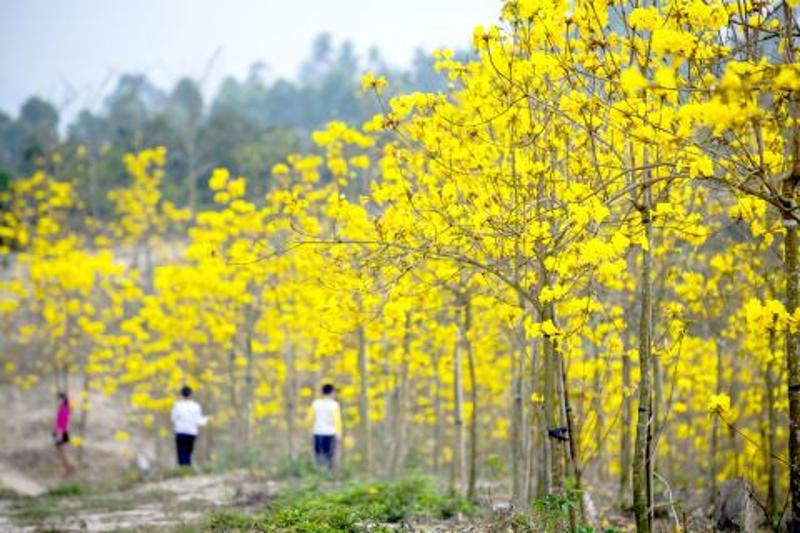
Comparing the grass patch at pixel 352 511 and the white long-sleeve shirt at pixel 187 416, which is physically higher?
the white long-sleeve shirt at pixel 187 416

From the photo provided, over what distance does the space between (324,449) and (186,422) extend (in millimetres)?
2731

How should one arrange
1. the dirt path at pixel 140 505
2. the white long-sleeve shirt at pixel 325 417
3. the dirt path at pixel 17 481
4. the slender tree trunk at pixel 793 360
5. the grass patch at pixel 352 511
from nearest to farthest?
the slender tree trunk at pixel 793 360
the grass patch at pixel 352 511
the dirt path at pixel 140 505
the white long-sleeve shirt at pixel 325 417
the dirt path at pixel 17 481

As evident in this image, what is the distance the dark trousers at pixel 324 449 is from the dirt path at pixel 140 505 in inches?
43.4

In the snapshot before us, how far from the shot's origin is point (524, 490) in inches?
373

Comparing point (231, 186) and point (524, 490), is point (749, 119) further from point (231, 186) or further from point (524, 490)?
point (231, 186)

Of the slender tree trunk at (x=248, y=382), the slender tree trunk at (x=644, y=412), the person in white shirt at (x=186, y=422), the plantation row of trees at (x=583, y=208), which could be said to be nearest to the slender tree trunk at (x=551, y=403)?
the plantation row of trees at (x=583, y=208)

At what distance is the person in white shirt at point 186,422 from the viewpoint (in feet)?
49.8

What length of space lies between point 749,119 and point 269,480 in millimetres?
10980

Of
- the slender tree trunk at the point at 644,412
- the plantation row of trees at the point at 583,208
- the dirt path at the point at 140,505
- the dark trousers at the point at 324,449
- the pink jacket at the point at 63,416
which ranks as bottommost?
the dirt path at the point at 140,505

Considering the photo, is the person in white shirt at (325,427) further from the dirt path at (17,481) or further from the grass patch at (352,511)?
the dirt path at (17,481)

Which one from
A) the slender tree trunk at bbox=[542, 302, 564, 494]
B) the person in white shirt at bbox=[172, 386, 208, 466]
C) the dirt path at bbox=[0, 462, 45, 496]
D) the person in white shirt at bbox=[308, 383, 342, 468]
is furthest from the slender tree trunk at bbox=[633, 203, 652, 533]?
the dirt path at bbox=[0, 462, 45, 496]

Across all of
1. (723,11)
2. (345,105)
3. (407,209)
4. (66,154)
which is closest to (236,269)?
(407,209)

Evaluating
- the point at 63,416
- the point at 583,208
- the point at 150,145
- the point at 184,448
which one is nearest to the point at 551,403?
the point at 583,208

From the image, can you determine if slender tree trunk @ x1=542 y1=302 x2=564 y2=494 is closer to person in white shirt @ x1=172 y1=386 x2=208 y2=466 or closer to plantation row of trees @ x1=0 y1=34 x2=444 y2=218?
person in white shirt @ x1=172 y1=386 x2=208 y2=466
